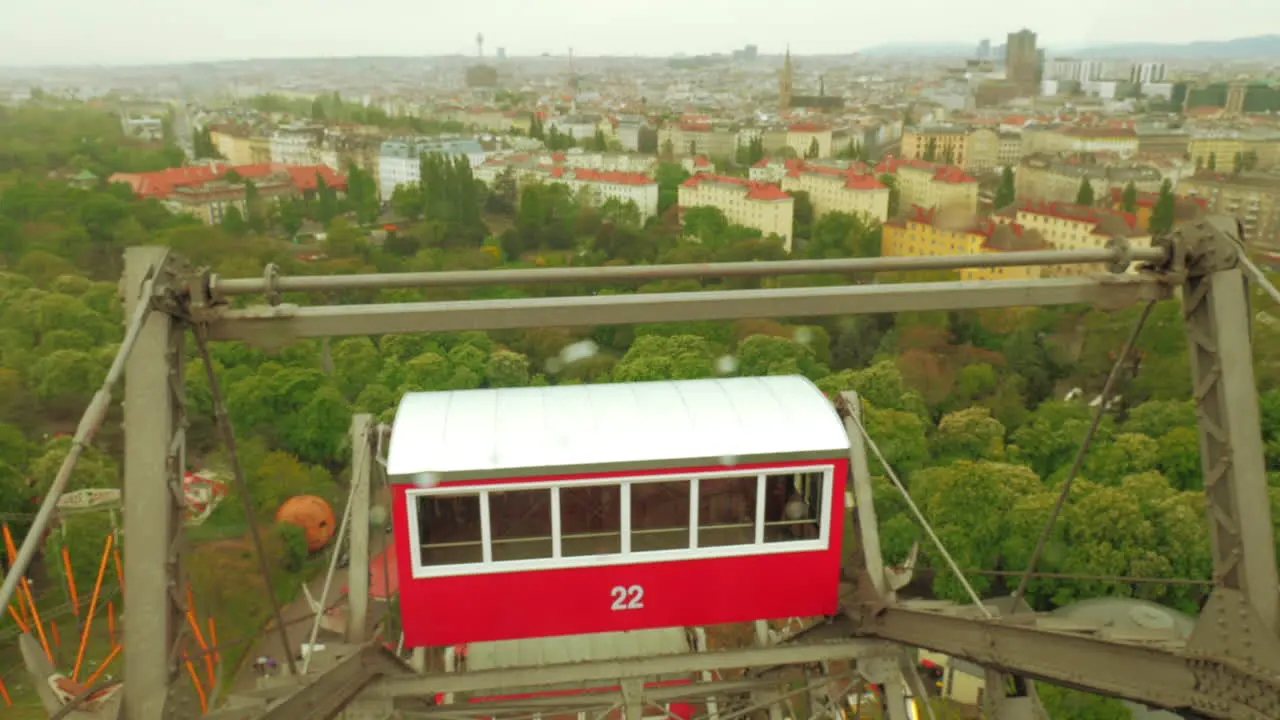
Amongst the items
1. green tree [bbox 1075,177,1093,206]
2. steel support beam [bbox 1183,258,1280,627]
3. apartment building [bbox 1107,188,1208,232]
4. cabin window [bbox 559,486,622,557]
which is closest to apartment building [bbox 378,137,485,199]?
green tree [bbox 1075,177,1093,206]

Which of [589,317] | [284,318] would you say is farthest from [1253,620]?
[284,318]

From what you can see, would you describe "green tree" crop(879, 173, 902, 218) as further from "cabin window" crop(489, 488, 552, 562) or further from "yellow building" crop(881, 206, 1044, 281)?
"cabin window" crop(489, 488, 552, 562)

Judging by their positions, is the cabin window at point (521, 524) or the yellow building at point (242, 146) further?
the yellow building at point (242, 146)

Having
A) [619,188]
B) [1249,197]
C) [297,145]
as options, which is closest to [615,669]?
[619,188]

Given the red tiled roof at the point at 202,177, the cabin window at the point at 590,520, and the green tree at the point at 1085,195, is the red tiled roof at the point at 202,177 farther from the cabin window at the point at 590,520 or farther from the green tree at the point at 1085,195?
the cabin window at the point at 590,520

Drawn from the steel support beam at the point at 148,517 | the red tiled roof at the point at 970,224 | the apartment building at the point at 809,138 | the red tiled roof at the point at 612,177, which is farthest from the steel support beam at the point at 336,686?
the apartment building at the point at 809,138

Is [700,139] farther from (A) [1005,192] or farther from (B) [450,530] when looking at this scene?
(B) [450,530]
